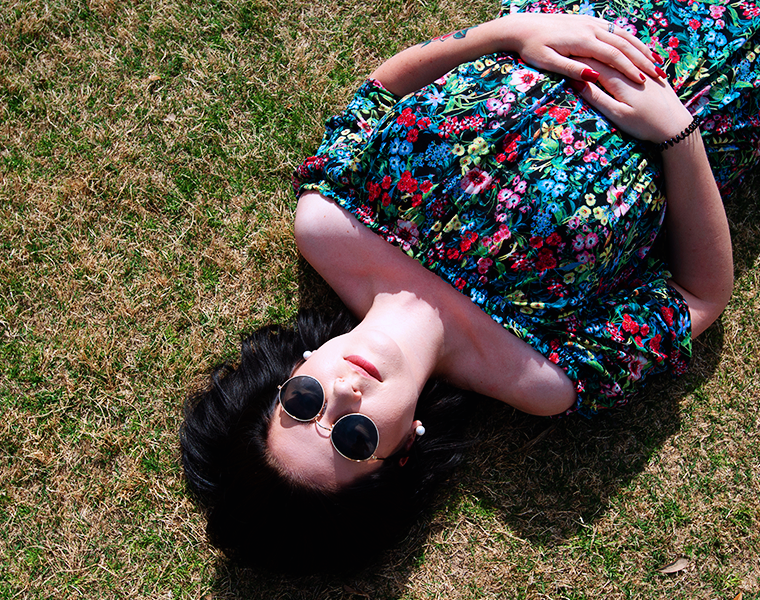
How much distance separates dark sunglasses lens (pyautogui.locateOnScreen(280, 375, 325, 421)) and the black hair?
0.20m

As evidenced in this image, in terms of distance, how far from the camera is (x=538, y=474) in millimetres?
3320

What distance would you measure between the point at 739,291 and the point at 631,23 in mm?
1732

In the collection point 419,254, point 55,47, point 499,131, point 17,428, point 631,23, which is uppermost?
point 631,23

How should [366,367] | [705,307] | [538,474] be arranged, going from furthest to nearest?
[538,474] → [705,307] → [366,367]

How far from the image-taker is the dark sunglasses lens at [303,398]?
2381mm

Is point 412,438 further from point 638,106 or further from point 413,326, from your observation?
point 638,106

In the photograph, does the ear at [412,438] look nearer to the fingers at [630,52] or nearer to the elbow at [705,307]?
the elbow at [705,307]

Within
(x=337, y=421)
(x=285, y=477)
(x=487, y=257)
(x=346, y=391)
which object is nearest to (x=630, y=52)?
(x=487, y=257)

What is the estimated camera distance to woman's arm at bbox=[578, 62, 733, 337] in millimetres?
2668

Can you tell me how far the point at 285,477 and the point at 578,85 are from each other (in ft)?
7.48

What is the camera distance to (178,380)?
3393 mm

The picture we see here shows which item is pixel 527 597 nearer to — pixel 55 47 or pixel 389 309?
pixel 389 309

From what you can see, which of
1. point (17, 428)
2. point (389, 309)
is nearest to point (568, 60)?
point (389, 309)

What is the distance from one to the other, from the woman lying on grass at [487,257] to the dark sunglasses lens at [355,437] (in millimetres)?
14
